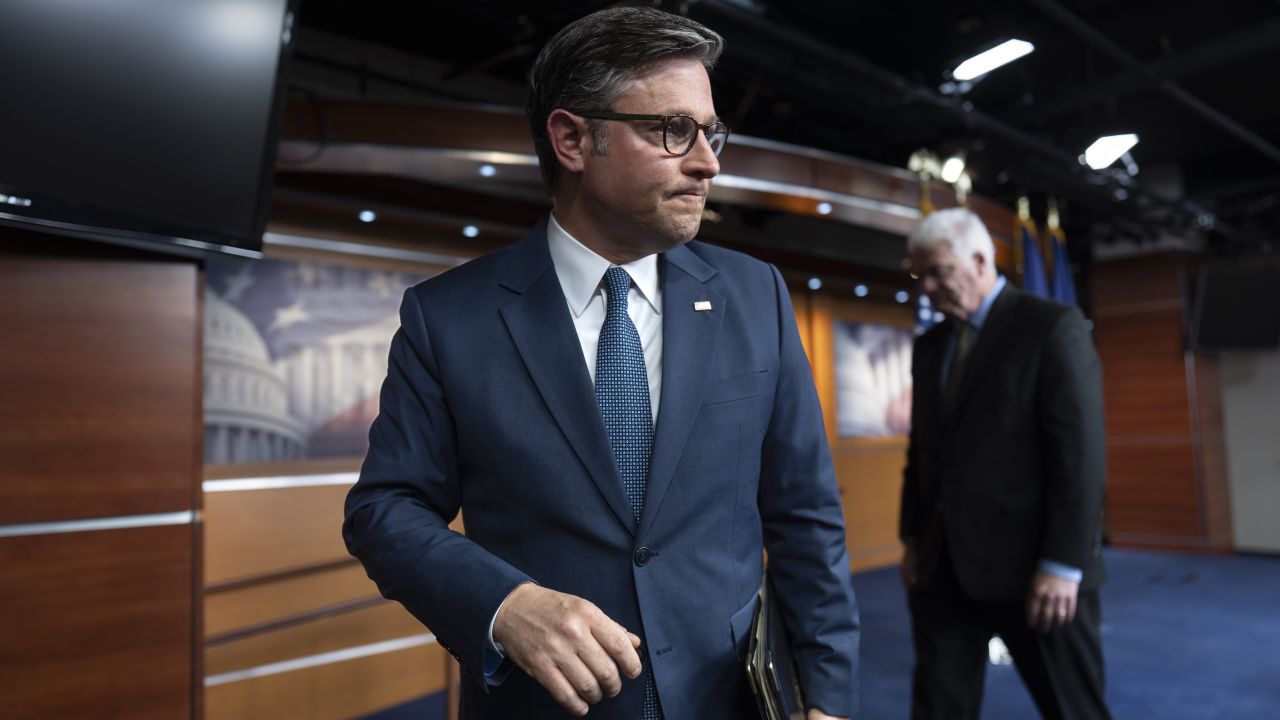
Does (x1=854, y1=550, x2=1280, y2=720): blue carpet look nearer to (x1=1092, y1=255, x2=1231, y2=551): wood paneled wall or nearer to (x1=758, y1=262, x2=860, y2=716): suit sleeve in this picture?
(x1=1092, y1=255, x2=1231, y2=551): wood paneled wall

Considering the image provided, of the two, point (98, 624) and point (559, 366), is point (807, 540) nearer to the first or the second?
point (559, 366)

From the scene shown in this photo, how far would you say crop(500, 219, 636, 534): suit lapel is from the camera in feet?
3.46

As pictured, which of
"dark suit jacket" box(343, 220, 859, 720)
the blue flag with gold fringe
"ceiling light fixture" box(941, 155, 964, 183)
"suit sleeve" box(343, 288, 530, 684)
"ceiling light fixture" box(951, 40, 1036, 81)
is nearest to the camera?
"suit sleeve" box(343, 288, 530, 684)

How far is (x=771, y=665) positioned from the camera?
1018mm

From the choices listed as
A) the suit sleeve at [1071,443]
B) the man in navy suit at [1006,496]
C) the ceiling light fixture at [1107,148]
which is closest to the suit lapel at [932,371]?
the man in navy suit at [1006,496]

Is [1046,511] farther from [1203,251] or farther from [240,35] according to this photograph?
[1203,251]

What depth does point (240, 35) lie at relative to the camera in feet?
7.30

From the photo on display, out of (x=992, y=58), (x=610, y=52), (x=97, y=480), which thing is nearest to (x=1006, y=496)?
(x=610, y=52)

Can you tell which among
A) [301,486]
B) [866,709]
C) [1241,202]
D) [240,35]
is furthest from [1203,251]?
[240,35]

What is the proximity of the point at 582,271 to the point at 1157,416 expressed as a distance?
35.1 feet

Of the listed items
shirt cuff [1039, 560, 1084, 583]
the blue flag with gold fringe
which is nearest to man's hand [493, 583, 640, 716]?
shirt cuff [1039, 560, 1084, 583]

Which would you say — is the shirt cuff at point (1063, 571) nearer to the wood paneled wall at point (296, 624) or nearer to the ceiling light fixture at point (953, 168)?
the wood paneled wall at point (296, 624)

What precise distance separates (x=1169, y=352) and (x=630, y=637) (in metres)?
11.0

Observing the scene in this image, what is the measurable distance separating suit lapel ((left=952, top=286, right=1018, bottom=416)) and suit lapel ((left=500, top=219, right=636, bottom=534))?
1777 millimetres
